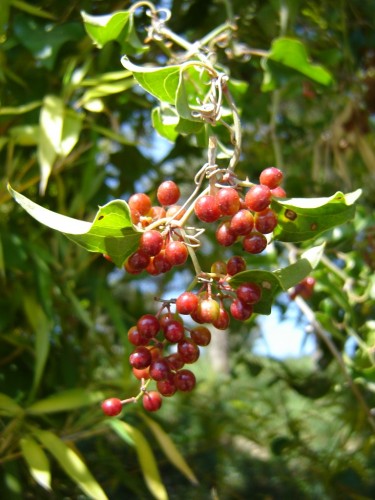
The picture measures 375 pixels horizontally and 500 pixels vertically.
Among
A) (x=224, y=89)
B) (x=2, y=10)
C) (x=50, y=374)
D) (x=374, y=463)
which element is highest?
(x=224, y=89)

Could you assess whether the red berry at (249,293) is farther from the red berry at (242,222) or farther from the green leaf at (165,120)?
the green leaf at (165,120)

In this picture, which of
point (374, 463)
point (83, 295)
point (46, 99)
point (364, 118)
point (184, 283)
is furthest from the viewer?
point (184, 283)

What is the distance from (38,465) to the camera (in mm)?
861

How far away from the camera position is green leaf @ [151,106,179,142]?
68 centimetres

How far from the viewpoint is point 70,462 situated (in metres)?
0.90

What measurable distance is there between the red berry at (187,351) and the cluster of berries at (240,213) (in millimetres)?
80

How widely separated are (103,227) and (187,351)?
109mm

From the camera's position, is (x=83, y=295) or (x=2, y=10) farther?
(x=83, y=295)

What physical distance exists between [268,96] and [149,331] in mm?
801

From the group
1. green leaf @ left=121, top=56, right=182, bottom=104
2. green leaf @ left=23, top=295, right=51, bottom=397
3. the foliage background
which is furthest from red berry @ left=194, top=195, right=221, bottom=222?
green leaf @ left=23, top=295, right=51, bottom=397

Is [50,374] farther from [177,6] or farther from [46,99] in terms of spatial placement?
[177,6]

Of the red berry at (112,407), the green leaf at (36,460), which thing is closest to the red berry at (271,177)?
the red berry at (112,407)

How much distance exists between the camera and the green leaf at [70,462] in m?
0.86

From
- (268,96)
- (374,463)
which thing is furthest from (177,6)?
(374,463)
